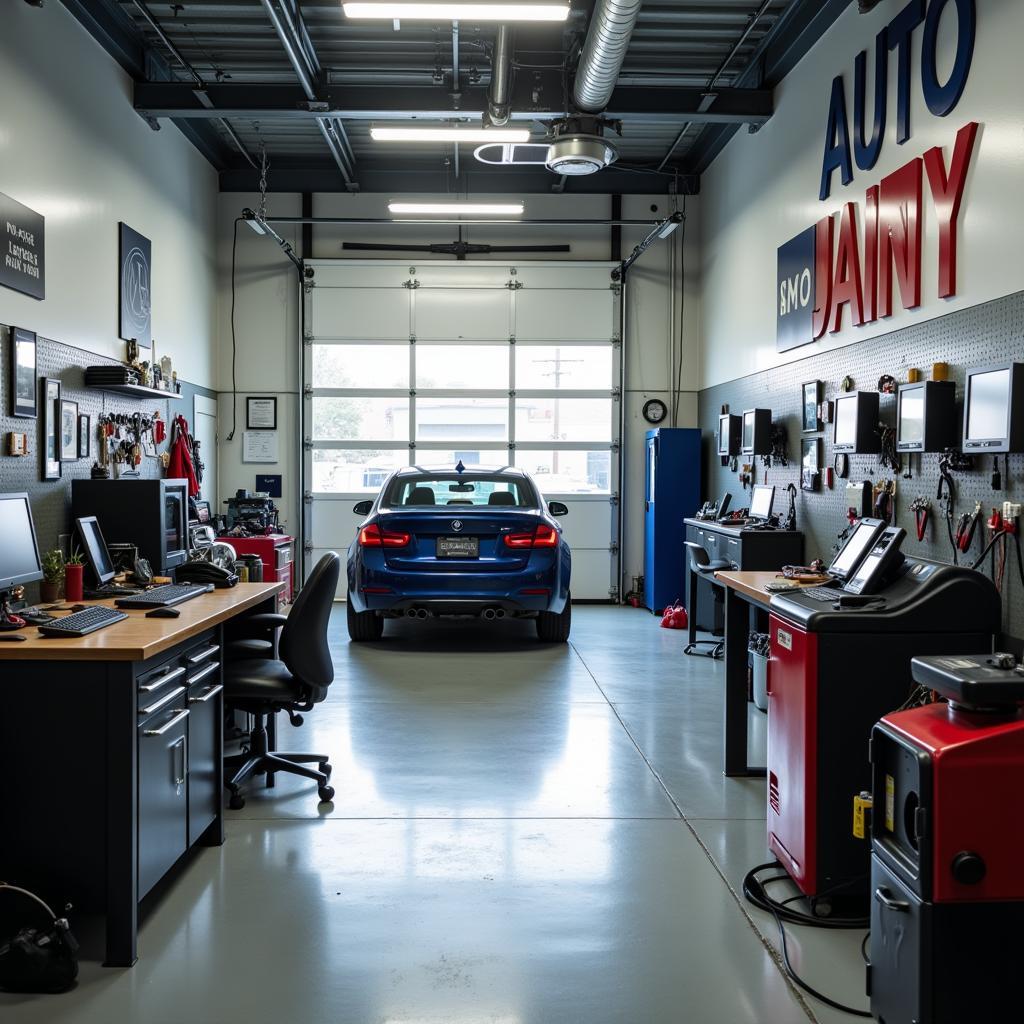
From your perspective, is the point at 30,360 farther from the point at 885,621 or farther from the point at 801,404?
the point at 801,404

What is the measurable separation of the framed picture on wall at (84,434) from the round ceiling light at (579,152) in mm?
3802

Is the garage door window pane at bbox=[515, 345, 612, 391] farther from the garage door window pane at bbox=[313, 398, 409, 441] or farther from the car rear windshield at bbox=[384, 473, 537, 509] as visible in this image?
the car rear windshield at bbox=[384, 473, 537, 509]

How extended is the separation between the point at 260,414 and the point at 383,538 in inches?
165

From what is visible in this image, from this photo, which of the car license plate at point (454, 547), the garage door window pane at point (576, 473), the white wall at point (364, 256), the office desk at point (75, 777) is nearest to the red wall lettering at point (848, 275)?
the car license plate at point (454, 547)

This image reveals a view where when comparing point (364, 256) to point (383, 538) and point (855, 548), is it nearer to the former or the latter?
point (383, 538)

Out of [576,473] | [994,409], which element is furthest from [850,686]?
[576,473]

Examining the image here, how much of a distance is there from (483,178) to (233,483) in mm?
4302

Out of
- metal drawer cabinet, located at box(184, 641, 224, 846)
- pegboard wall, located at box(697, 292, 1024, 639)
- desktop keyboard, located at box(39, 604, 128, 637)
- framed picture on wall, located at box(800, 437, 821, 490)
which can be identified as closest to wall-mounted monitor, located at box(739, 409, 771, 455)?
pegboard wall, located at box(697, 292, 1024, 639)

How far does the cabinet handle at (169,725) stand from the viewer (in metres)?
2.88

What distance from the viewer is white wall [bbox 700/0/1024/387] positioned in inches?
168

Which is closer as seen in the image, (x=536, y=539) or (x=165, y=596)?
(x=165, y=596)

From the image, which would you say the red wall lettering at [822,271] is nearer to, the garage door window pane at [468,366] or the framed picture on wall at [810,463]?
the framed picture on wall at [810,463]

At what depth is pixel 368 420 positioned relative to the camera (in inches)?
421

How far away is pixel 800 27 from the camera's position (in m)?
6.89
